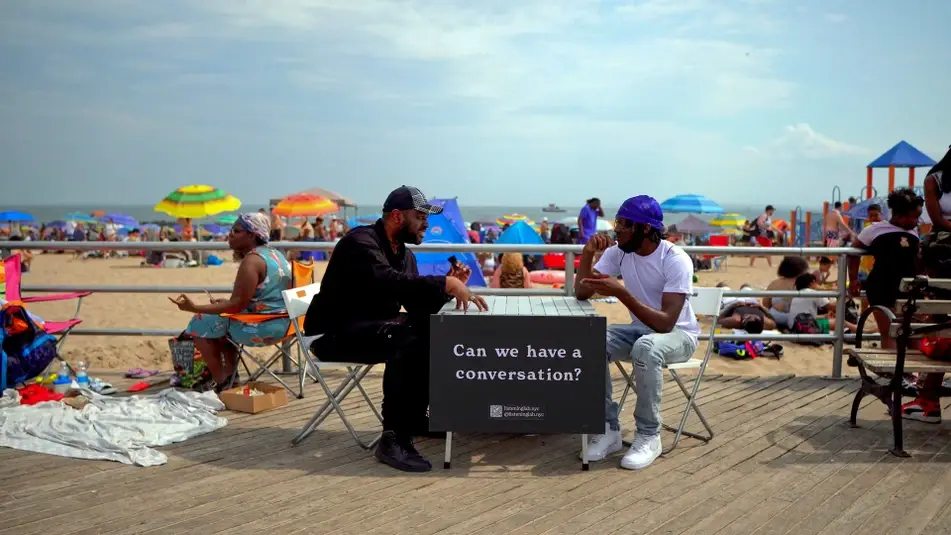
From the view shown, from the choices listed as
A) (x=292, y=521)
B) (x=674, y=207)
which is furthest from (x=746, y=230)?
(x=292, y=521)

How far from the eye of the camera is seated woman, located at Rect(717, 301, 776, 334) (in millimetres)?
8492

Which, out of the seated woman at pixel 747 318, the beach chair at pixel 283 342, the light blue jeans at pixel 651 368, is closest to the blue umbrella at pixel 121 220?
the seated woman at pixel 747 318

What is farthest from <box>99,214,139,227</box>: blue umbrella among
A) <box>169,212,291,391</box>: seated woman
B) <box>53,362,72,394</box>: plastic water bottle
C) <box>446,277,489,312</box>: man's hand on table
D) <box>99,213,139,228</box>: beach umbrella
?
<box>446,277,489,312</box>: man's hand on table

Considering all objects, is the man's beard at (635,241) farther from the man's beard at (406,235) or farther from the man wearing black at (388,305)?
the man's beard at (406,235)

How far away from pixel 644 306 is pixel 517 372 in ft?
2.45

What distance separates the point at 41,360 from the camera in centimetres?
546

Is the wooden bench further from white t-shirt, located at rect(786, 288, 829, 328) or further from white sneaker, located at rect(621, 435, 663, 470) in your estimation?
white t-shirt, located at rect(786, 288, 829, 328)

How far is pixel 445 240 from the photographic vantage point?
12.3 meters

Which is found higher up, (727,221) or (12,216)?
(12,216)

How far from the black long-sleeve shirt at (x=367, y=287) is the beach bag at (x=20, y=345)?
88.5 inches

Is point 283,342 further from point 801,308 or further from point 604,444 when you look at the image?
point 801,308

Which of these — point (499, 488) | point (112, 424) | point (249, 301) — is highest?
point (249, 301)

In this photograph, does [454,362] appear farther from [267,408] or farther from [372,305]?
[267,408]

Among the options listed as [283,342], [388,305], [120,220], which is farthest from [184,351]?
[120,220]
